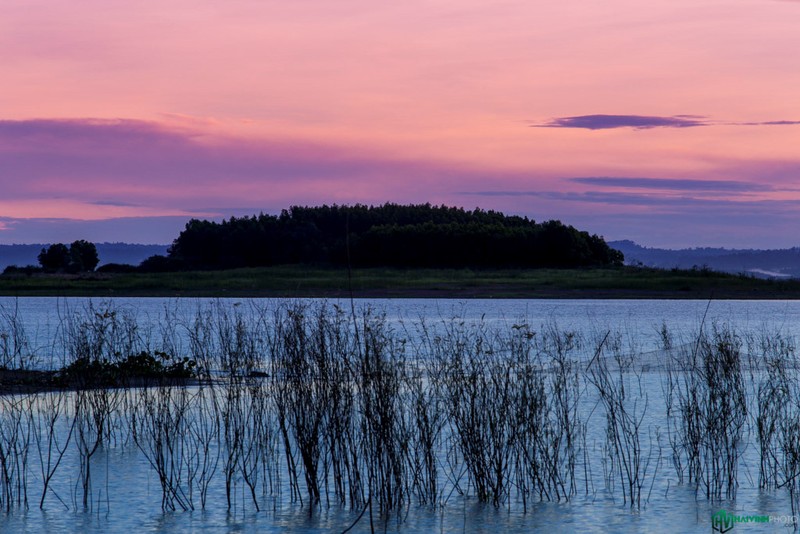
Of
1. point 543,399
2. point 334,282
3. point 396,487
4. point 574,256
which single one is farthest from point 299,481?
point 574,256

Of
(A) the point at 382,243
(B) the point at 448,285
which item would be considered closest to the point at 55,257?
(A) the point at 382,243

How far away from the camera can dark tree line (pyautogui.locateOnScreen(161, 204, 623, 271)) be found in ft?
306

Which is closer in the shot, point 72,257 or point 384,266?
point 384,266

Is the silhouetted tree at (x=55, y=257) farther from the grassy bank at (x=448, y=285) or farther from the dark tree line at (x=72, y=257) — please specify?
the grassy bank at (x=448, y=285)

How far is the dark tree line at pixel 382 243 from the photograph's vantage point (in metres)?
93.1

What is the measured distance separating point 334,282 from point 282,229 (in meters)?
35.5

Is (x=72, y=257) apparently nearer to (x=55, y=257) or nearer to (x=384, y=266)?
(x=55, y=257)

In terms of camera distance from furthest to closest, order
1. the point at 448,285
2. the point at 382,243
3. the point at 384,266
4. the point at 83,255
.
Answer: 1. the point at 83,255
2. the point at 382,243
3. the point at 384,266
4. the point at 448,285

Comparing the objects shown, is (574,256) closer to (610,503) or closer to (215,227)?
(215,227)

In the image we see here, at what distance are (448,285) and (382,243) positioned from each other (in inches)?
892

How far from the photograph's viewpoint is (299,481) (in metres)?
12.6

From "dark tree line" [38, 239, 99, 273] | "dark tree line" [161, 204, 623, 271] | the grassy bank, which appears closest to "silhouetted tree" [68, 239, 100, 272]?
"dark tree line" [38, 239, 99, 273]

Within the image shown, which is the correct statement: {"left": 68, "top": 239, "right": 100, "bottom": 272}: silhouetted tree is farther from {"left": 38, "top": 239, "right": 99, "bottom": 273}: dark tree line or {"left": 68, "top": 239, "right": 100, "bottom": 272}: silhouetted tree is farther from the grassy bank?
the grassy bank

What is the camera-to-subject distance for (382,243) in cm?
9838
